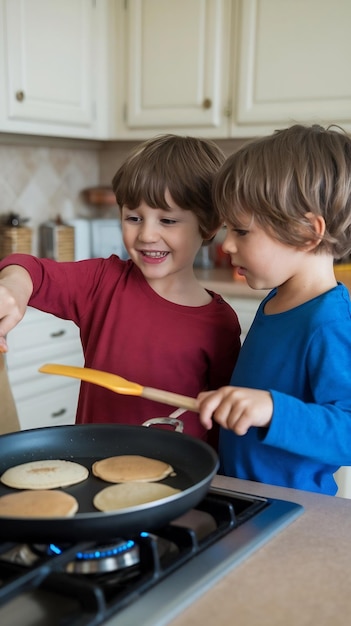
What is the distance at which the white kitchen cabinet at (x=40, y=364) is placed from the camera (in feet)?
7.71

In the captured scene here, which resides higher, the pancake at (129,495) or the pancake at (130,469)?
the pancake at (129,495)

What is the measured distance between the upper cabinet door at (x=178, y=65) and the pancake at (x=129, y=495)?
205cm

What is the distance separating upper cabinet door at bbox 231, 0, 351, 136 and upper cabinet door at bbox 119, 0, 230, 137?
0.10m

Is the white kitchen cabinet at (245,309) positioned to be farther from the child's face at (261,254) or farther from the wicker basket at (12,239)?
the child's face at (261,254)

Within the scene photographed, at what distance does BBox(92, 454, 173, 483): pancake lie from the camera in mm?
768

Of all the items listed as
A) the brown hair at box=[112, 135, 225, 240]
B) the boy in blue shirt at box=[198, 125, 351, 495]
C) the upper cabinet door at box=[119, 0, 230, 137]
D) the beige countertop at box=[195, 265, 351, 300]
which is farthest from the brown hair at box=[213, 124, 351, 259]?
the upper cabinet door at box=[119, 0, 230, 137]

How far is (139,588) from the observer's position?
1.85ft

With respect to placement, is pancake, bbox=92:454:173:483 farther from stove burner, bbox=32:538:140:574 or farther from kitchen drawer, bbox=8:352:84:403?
kitchen drawer, bbox=8:352:84:403

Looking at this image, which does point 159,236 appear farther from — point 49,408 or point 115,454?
point 49,408

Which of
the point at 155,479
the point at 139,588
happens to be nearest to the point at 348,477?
the point at 155,479

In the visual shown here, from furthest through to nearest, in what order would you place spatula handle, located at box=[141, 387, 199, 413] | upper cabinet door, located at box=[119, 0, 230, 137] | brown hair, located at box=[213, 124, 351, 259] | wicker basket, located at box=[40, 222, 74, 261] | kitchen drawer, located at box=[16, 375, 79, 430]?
wicker basket, located at box=[40, 222, 74, 261] → upper cabinet door, located at box=[119, 0, 230, 137] → kitchen drawer, located at box=[16, 375, 79, 430] → brown hair, located at box=[213, 124, 351, 259] → spatula handle, located at box=[141, 387, 199, 413]

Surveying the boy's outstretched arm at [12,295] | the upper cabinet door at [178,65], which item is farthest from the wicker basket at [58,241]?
the boy's outstretched arm at [12,295]

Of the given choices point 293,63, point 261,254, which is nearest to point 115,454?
point 261,254

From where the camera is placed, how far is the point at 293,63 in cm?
240
